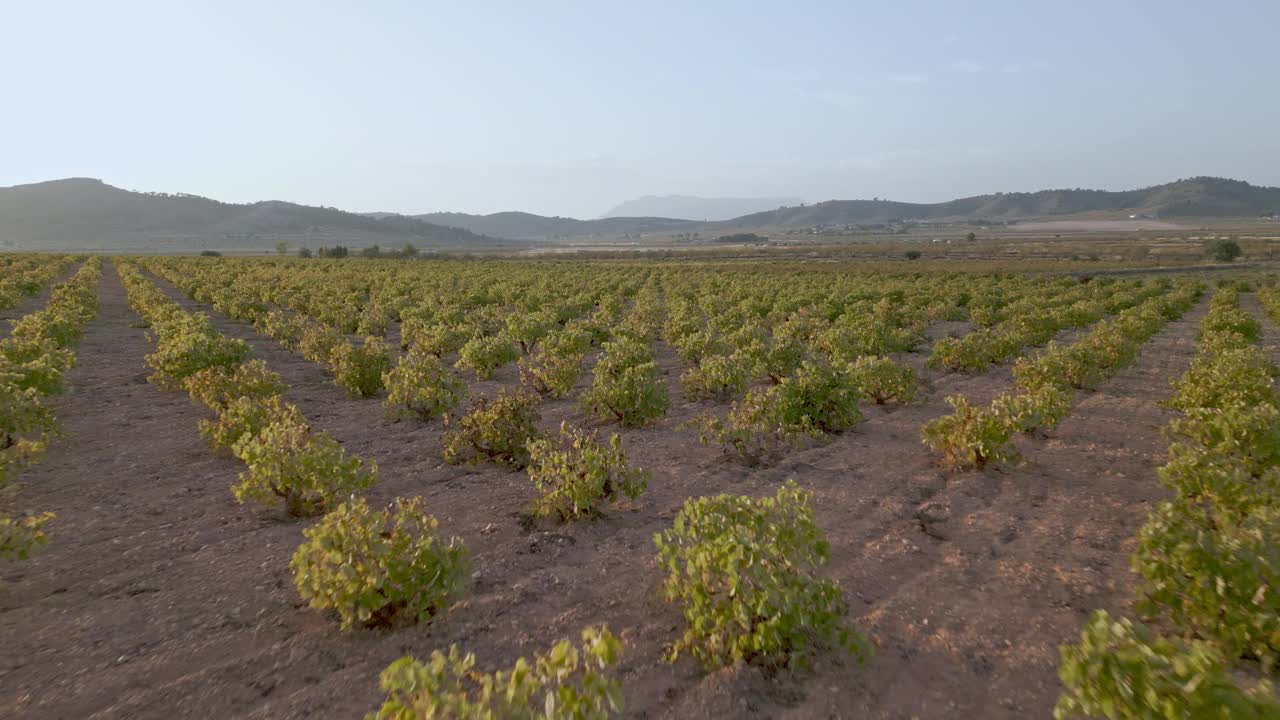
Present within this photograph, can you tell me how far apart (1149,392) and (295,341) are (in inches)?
967

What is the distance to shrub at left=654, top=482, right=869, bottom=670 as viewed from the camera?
5059 mm

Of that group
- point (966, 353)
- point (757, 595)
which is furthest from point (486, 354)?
point (966, 353)

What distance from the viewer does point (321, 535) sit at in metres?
5.67

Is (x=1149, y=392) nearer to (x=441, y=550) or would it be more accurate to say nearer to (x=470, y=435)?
(x=470, y=435)

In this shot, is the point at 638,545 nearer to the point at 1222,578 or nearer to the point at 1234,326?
the point at 1222,578

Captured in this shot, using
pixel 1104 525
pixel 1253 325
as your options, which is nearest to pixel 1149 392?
pixel 1104 525

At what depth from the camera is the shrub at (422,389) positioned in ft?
40.8

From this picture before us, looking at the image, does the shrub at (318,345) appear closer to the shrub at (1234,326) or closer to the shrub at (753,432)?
the shrub at (753,432)

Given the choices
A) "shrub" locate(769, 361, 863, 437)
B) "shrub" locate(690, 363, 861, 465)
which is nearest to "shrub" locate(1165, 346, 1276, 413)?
"shrub" locate(769, 361, 863, 437)

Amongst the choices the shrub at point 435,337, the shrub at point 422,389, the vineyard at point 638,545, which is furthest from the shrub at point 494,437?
the shrub at point 435,337

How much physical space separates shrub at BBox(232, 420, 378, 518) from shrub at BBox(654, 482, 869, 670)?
4.51 metres

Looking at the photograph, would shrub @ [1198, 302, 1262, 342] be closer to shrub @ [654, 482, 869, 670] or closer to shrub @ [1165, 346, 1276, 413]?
shrub @ [1165, 346, 1276, 413]

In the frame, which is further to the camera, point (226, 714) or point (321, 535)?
point (321, 535)

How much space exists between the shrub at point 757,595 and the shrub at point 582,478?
2.36 m
